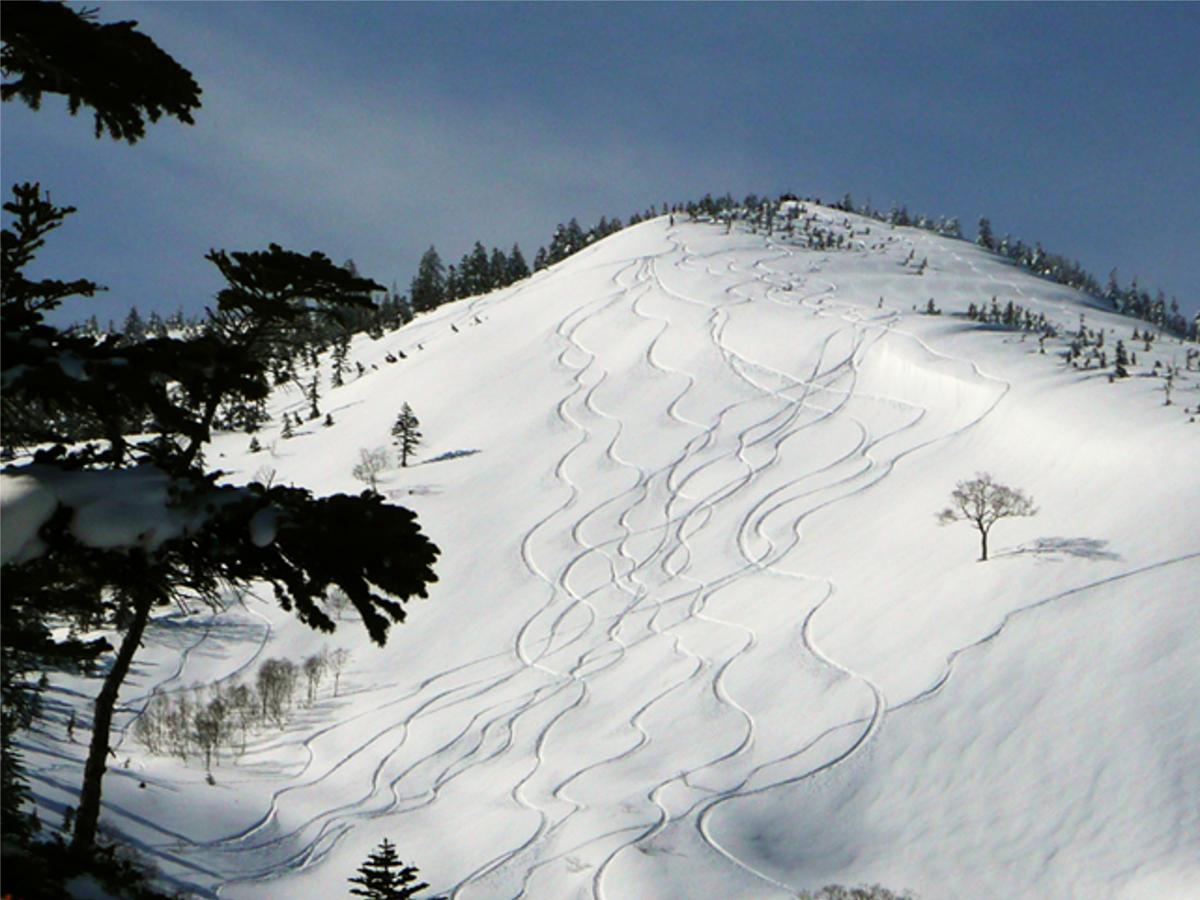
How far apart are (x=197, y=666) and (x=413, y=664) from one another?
1546 centimetres

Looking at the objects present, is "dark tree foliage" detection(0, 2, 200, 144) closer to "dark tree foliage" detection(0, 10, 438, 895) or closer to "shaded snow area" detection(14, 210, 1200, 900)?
"dark tree foliage" detection(0, 10, 438, 895)

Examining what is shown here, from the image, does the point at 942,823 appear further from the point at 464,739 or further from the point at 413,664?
the point at 413,664

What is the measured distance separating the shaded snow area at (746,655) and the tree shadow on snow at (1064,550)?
0.21 m

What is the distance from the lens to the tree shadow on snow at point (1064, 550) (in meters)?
60.4

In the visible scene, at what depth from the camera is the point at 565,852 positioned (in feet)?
152

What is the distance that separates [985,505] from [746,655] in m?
17.3

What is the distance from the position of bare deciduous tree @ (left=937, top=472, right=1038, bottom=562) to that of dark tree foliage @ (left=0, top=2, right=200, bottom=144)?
210 feet

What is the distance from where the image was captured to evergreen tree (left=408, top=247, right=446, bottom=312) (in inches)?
7215

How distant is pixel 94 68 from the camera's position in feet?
17.0

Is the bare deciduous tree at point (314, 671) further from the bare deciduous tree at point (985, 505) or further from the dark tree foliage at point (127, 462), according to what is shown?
the dark tree foliage at point (127, 462)

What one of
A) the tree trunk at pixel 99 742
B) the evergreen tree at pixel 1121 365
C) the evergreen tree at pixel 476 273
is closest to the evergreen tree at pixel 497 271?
the evergreen tree at pixel 476 273

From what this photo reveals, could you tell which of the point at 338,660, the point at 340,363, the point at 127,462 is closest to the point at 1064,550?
the point at 338,660

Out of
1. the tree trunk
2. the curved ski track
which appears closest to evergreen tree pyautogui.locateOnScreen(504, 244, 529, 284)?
the curved ski track

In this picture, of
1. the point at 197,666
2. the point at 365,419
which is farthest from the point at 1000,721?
the point at 365,419
